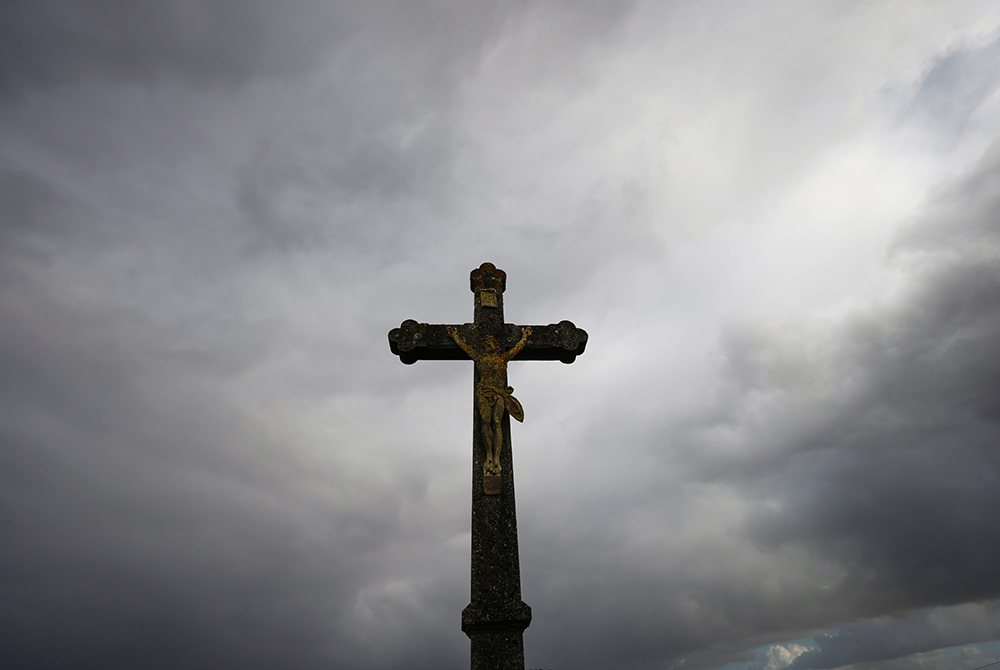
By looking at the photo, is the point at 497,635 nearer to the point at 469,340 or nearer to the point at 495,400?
the point at 495,400

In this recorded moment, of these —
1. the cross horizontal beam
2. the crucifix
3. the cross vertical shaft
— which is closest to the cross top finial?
the crucifix

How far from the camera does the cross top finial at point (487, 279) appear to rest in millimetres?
8555

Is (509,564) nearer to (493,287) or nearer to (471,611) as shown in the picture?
(471,611)

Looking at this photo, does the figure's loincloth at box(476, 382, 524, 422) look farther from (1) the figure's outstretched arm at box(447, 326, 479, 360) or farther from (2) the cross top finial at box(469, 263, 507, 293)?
(2) the cross top finial at box(469, 263, 507, 293)

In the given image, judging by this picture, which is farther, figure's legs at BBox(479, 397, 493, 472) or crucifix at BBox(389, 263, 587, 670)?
figure's legs at BBox(479, 397, 493, 472)

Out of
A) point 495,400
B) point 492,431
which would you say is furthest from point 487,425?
point 495,400

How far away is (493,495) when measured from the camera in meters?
7.18

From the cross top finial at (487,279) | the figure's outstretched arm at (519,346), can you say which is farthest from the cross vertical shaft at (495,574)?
the cross top finial at (487,279)

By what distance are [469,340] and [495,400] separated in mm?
958

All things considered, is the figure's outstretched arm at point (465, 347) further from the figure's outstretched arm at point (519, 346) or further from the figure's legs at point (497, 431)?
the figure's legs at point (497, 431)

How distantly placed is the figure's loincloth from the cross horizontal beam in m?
0.64

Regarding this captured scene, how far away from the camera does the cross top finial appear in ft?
28.1

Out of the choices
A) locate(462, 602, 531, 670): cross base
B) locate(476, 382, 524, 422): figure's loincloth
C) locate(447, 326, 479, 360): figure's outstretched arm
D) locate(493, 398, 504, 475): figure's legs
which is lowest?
locate(462, 602, 531, 670): cross base

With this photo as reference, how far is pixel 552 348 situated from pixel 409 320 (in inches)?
77.4
